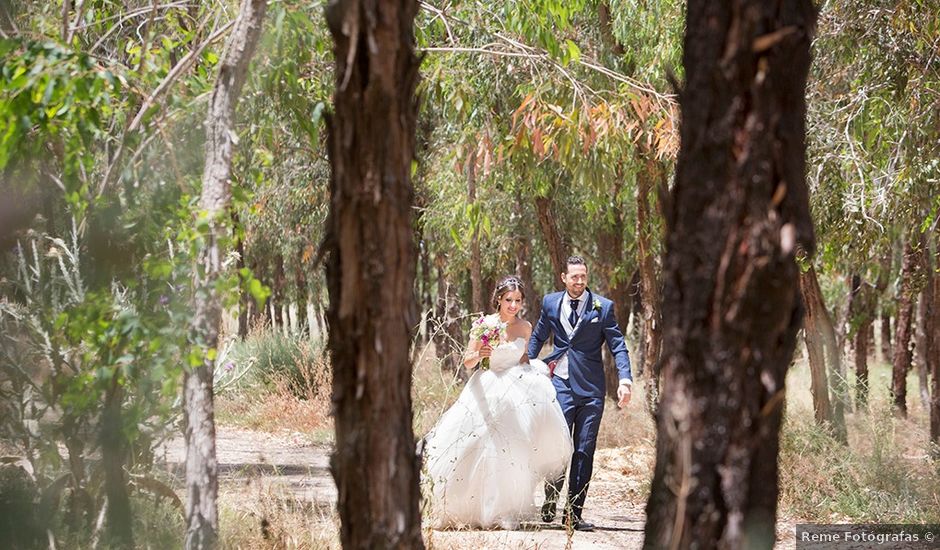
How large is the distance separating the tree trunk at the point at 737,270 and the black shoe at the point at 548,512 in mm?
5242

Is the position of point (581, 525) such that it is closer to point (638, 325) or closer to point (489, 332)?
point (489, 332)

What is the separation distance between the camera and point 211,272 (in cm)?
540

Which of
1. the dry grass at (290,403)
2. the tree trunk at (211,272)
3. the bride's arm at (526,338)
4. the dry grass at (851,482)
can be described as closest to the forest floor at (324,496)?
the dry grass at (290,403)

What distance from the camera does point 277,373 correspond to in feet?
51.8

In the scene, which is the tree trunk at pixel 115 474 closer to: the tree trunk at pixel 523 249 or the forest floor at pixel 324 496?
the forest floor at pixel 324 496

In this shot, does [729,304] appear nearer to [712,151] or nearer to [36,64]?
[712,151]

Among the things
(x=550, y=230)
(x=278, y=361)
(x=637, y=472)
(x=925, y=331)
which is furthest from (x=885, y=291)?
(x=637, y=472)

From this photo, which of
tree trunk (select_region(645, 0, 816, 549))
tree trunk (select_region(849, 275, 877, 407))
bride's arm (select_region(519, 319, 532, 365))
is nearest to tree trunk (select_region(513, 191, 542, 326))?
tree trunk (select_region(849, 275, 877, 407))

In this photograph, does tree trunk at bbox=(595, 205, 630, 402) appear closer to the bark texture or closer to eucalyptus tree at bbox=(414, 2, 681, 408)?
eucalyptus tree at bbox=(414, 2, 681, 408)

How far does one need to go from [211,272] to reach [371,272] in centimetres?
214

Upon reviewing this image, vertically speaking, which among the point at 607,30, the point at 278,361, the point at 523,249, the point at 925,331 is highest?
the point at 607,30

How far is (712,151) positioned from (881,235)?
307 inches

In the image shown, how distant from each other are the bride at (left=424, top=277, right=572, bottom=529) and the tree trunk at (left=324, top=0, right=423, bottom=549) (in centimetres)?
470

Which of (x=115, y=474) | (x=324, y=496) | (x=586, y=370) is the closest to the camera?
(x=115, y=474)
